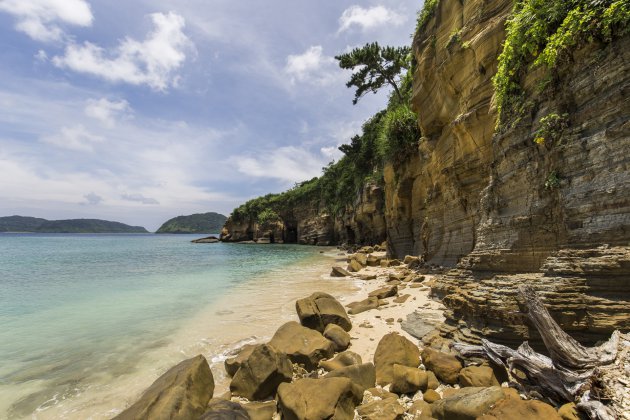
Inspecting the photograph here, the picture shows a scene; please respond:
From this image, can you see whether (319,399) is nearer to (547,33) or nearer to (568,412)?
(568,412)

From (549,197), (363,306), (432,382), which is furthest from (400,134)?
(432,382)

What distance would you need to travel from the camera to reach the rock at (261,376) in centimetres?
458

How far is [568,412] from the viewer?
3.07m

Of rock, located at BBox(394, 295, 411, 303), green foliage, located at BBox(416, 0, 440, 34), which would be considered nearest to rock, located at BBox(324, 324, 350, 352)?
rock, located at BBox(394, 295, 411, 303)

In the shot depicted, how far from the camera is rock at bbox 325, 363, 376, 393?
175 inches

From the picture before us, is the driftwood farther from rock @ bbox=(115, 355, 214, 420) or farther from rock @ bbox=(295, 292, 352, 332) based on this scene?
rock @ bbox=(115, 355, 214, 420)

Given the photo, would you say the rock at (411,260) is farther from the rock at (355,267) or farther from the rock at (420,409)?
the rock at (420,409)

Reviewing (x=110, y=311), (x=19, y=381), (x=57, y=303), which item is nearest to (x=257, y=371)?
(x=19, y=381)

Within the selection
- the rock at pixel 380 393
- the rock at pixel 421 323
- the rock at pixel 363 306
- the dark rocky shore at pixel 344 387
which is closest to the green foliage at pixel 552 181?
the dark rocky shore at pixel 344 387

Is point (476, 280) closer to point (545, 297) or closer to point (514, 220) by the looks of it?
point (514, 220)

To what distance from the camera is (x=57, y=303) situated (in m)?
11.8

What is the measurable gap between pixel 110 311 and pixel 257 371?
8803 millimetres

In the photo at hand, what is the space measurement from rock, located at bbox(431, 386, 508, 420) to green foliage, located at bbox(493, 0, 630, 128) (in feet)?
18.8

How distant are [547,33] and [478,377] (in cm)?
662
